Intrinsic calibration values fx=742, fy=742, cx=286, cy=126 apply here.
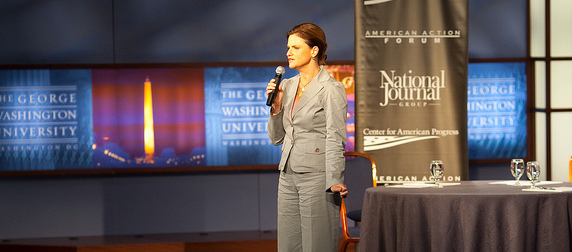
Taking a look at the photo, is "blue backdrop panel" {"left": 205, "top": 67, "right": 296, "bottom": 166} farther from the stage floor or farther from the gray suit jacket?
the gray suit jacket

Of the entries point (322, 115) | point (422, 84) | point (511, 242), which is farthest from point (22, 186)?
point (511, 242)

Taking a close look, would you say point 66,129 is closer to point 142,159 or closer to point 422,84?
point 142,159

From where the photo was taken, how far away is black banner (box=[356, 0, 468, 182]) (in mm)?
5652

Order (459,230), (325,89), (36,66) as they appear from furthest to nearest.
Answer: (36,66)
(459,230)
(325,89)

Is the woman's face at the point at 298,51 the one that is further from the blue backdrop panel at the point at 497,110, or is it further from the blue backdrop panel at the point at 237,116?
the blue backdrop panel at the point at 497,110

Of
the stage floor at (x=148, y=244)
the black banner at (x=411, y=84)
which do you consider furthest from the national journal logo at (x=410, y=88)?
the stage floor at (x=148, y=244)

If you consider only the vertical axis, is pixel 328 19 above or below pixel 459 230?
above

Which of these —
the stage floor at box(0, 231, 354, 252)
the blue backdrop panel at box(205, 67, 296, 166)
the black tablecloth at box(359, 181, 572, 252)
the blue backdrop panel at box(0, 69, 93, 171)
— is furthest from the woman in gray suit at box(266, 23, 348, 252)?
the blue backdrop panel at box(0, 69, 93, 171)

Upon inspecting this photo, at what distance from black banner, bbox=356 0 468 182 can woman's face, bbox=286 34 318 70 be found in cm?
218

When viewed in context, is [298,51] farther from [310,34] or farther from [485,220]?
[485,220]

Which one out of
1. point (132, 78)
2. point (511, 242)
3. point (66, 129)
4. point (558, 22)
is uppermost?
point (558, 22)

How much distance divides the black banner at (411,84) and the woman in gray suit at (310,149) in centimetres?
209

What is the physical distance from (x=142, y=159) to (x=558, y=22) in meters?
4.07

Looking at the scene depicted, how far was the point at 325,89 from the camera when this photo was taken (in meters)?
3.55
